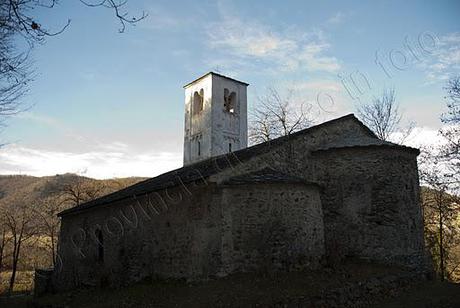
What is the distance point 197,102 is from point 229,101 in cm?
222

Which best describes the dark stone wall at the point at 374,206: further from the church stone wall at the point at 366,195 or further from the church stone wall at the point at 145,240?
the church stone wall at the point at 145,240

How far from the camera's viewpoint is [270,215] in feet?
36.5

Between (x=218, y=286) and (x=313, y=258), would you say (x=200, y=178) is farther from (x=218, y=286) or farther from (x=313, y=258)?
(x=313, y=258)

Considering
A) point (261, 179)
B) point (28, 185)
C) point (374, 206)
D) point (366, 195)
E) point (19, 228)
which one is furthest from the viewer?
point (28, 185)

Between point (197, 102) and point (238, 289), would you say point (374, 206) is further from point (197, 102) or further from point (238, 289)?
point (197, 102)

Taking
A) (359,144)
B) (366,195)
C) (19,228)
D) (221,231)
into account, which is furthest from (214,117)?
(19,228)

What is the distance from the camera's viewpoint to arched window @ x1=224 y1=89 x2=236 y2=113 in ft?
82.0

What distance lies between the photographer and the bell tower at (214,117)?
78.3ft

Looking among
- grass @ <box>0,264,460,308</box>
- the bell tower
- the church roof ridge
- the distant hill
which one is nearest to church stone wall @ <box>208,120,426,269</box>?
the church roof ridge

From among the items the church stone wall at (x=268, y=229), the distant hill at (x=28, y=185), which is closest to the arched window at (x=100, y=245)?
the church stone wall at (x=268, y=229)

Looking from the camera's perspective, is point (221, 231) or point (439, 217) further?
point (439, 217)

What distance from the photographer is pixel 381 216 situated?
13008 mm

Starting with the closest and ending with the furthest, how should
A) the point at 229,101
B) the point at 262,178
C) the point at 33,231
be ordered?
1. the point at 262,178
2. the point at 229,101
3. the point at 33,231

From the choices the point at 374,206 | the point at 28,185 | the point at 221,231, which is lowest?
the point at 221,231
